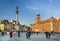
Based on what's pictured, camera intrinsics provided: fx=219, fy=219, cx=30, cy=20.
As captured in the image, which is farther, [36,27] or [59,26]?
[36,27]

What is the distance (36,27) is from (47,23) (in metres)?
1.16

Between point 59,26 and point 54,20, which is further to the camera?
point 54,20

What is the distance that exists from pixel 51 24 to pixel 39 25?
0.98 m

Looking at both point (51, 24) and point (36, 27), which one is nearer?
point (51, 24)

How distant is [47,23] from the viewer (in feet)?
48.6

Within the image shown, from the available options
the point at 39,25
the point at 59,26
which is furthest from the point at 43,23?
the point at 59,26

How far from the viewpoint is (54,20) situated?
1511cm

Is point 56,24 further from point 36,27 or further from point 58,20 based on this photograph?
point 36,27

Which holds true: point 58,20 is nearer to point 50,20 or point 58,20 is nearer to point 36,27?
point 50,20

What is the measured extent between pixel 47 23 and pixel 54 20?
62 cm

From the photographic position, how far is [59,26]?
14.2 meters

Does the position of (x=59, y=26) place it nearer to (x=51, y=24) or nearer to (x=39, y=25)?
(x=51, y=24)

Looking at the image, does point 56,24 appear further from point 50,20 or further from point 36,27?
point 36,27

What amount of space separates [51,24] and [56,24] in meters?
0.61
